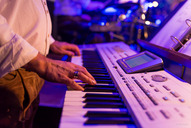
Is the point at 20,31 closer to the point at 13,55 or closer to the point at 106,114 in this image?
the point at 13,55

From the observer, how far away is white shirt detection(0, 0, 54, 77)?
3.20 ft

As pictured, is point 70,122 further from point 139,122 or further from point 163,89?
point 163,89

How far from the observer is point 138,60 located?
1.33 m

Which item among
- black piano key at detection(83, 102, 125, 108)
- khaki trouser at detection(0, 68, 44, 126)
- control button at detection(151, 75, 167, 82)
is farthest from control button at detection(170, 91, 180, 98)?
khaki trouser at detection(0, 68, 44, 126)

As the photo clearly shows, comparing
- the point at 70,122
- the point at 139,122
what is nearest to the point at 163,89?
the point at 139,122

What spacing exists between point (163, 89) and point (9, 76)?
95 centimetres

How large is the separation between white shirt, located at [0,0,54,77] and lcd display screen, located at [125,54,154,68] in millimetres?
695

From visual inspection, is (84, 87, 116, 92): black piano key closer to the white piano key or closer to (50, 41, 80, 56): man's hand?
the white piano key

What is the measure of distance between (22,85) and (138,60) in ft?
2.84

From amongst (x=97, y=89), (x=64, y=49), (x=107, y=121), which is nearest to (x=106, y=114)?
(x=107, y=121)

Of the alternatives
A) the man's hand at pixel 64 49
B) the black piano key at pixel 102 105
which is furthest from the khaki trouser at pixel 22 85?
the man's hand at pixel 64 49

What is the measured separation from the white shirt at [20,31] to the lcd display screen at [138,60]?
695 mm

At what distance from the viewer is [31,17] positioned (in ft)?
4.35

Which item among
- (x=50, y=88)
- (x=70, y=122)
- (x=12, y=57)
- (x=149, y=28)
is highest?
(x=149, y=28)
